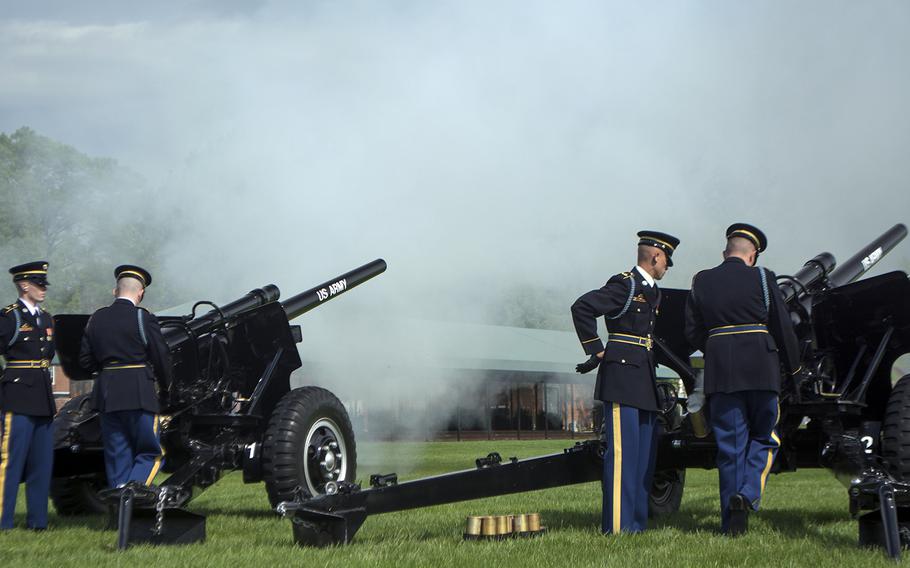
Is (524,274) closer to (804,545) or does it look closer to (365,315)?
(365,315)

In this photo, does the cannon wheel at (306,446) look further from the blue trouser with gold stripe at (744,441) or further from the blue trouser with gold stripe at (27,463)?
the blue trouser with gold stripe at (744,441)

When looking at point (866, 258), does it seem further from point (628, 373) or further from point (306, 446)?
point (306, 446)

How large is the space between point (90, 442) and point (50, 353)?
67 centimetres

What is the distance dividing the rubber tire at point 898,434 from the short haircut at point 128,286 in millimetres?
4442

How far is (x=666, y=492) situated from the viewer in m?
7.45

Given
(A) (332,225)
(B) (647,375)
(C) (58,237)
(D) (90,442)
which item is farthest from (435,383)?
(B) (647,375)

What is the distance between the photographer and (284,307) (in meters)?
8.45

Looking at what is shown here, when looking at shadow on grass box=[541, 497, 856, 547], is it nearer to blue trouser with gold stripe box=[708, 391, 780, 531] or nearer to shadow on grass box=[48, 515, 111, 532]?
blue trouser with gold stripe box=[708, 391, 780, 531]

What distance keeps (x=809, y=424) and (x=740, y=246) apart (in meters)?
1.54

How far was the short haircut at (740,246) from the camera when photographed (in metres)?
5.84

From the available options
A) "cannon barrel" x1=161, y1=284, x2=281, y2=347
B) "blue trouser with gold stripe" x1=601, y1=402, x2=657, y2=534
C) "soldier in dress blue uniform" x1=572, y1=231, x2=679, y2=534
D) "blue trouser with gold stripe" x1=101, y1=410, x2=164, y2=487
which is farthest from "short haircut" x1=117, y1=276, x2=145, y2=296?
"blue trouser with gold stripe" x1=601, y1=402, x2=657, y2=534

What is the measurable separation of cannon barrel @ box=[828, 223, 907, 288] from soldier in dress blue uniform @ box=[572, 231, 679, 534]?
1.69 metres

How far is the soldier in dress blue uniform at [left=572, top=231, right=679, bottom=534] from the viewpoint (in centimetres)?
580

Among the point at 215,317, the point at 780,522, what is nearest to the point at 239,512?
the point at 215,317
